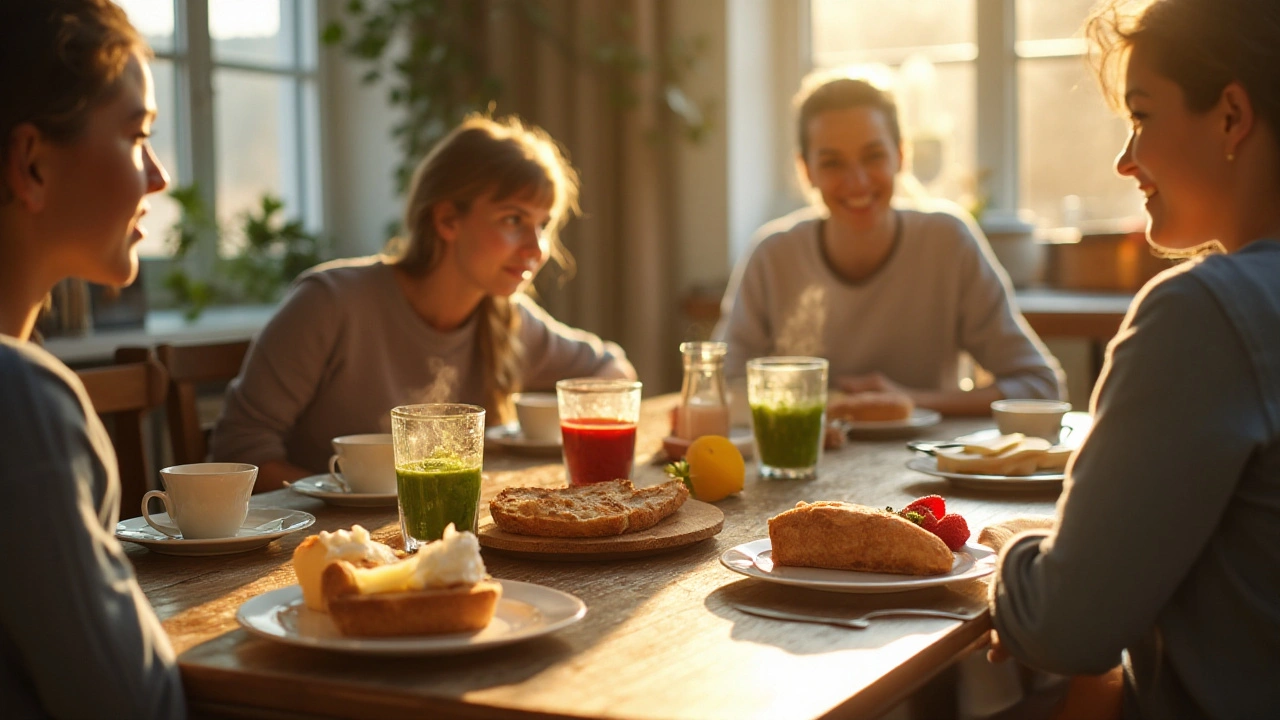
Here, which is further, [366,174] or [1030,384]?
[366,174]

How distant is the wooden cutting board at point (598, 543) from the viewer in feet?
4.54

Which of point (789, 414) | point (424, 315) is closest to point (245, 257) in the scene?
point (424, 315)

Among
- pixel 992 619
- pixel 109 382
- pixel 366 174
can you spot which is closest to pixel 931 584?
pixel 992 619

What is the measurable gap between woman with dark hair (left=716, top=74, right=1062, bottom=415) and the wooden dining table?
1517mm

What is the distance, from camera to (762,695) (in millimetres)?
972

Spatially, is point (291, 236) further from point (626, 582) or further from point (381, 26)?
point (626, 582)

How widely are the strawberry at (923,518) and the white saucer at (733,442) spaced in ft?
2.01

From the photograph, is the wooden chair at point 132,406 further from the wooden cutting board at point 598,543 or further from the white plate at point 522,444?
the wooden cutting board at point 598,543

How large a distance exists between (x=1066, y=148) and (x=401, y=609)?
12.0 feet

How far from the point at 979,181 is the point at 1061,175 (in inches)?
10.7

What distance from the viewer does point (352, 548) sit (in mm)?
1160

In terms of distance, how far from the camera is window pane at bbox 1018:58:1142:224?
4.14 meters

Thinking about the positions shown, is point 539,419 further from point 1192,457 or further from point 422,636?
point 1192,457

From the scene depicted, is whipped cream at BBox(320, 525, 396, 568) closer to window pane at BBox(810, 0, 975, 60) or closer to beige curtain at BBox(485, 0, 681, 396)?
Result: beige curtain at BBox(485, 0, 681, 396)
